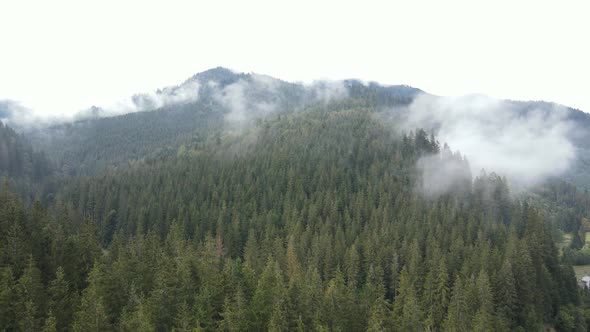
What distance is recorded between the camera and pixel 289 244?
8988cm

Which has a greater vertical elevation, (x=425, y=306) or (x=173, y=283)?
(x=173, y=283)

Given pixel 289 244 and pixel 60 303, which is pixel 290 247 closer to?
pixel 289 244

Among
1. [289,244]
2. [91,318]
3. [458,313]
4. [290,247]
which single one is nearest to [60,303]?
[91,318]

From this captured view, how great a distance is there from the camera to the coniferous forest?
47562 mm

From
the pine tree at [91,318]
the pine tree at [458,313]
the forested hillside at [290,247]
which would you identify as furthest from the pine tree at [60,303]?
A: the pine tree at [458,313]

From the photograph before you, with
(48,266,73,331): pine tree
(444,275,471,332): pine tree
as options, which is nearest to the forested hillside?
(48,266,73,331): pine tree

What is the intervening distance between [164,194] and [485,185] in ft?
330

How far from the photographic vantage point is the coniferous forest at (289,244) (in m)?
47.6

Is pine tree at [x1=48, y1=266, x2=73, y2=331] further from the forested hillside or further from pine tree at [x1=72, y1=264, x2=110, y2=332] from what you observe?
pine tree at [x1=72, y1=264, x2=110, y2=332]

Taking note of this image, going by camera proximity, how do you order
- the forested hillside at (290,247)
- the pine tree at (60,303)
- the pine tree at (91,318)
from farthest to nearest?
the forested hillside at (290,247), the pine tree at (60,303), the pine tree at (91,318)

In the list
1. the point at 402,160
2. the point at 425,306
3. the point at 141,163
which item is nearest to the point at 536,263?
the point at 425,306

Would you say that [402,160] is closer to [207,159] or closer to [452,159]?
[452,159]

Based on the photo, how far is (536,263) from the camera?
8762cm

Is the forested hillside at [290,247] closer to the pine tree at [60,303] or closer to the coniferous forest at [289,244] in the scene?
the pine tree at [60,303]
